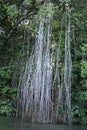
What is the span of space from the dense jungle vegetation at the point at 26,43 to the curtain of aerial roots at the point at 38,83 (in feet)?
1.64

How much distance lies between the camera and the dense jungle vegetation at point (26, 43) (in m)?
8.48

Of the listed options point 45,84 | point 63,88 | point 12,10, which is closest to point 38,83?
point 45,84

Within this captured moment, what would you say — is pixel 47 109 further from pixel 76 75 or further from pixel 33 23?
pixel 33 23

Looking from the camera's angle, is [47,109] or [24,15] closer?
[47,109]

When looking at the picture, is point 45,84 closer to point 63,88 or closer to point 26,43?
point 63,88

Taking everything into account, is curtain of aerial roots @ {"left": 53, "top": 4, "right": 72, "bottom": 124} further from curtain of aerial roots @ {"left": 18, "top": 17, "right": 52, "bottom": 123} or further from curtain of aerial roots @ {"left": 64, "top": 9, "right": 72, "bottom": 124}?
curtain of aerial roots @ {"left": 18, "top": 17, "right": 52, "bottom": 123}

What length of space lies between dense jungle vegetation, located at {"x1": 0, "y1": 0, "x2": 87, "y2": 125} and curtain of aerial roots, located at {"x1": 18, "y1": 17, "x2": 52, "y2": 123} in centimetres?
50

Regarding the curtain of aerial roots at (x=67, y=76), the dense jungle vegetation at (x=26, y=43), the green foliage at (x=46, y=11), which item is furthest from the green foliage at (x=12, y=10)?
the curtain of aerial roots at (x=67, y=76)

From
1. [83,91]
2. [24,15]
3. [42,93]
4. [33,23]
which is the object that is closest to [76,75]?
[83,91]

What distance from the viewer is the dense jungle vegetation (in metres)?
8.48

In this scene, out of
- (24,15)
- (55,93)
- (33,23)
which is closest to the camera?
(55,93)

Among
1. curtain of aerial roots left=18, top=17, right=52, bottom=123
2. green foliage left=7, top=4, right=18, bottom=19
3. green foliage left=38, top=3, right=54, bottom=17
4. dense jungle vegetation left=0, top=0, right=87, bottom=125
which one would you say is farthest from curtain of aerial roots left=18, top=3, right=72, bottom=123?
green foliage left=7, top=4, right=18, bottom=19

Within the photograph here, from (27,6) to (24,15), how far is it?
30 cm

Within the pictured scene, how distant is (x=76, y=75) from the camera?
8.78 metres
